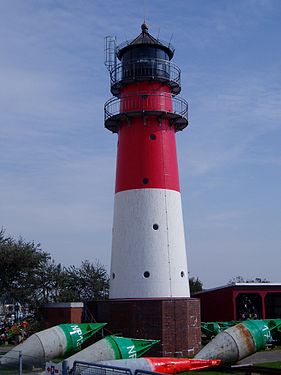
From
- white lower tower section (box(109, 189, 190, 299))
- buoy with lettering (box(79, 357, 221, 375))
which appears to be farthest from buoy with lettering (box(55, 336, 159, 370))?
white lower tower section (box(109, 189, 190, 299))

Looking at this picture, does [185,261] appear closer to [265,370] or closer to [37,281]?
[265,370]

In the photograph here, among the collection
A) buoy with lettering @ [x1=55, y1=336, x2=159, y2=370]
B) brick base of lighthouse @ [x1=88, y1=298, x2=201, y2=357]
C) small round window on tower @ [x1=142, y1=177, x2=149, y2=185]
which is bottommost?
buoy with lettering @ [x1=55, y1=336, x2=159, y2=370]

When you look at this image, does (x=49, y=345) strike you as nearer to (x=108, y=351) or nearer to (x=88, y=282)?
(x=108, y=351)

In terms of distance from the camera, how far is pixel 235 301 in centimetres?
3728

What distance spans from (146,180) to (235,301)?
1433cm

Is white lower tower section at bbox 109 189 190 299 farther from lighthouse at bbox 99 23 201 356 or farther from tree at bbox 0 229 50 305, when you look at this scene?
tree at bbox 0 229 50 305

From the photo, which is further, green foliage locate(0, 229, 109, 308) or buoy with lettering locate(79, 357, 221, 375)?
green foliage locate(0, 229, 109, 308)

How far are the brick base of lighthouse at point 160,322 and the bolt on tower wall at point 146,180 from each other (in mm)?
914

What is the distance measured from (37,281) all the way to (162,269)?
13041 millimetres

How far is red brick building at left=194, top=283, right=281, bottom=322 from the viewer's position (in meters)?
36.9

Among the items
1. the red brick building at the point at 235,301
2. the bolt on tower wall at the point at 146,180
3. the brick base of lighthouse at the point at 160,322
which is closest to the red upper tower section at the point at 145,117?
the bolt on tower wall at the point at 146,180

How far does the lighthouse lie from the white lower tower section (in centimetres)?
4

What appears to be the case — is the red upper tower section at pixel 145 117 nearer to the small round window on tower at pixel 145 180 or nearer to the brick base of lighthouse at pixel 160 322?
the small round window on tower at pixel 145 180

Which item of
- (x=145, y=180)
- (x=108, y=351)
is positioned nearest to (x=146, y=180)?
(x=145, y=180)
